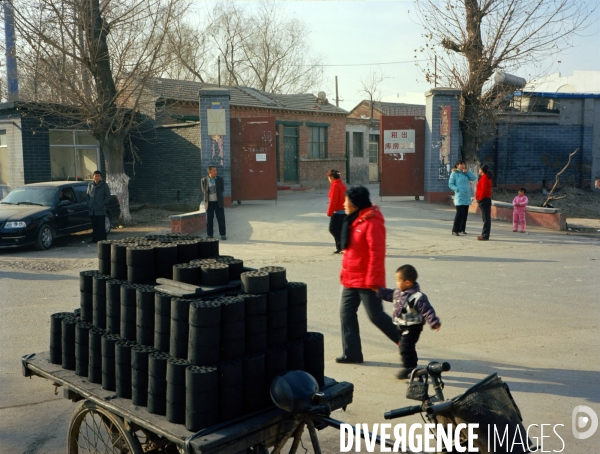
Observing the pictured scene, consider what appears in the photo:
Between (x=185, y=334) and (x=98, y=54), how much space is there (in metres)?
16.1

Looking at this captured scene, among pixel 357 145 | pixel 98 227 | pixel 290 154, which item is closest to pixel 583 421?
pixel 98 227

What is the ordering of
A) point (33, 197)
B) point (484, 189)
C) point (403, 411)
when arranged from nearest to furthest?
point (403, 411)
point (484, 189)
point (33, 197)

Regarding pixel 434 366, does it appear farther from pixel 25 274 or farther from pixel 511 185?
pixel 511 185

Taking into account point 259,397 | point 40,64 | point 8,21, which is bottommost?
point 259,397

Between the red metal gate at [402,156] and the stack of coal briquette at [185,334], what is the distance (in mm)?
16667

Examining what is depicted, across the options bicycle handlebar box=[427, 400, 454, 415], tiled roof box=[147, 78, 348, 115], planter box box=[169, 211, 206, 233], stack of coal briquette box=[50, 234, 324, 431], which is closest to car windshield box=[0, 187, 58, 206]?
planter box box=[169, 211, 206, 233]

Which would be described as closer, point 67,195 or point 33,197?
point 33,197

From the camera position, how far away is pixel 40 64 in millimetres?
17875

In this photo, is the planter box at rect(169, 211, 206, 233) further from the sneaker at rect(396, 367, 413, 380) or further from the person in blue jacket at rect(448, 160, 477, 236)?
the sneaker at rect(396, 367, 413, 380)

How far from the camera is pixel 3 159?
22938 mm

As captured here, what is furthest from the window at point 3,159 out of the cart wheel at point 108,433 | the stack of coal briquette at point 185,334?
the cart wheel at point 108,433

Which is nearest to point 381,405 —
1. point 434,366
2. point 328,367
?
point 328,367

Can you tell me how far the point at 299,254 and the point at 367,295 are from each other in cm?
723

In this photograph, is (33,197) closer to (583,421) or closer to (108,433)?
(108,433)
